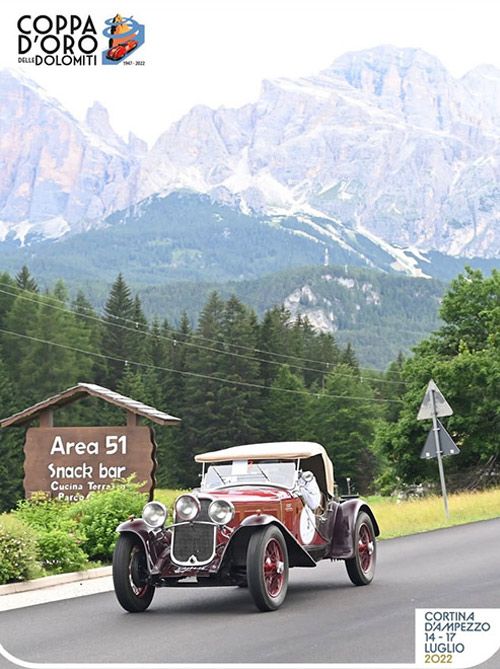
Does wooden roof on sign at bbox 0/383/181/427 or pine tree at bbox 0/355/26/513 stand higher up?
wooden roof on sign at bbox 0/383/181/427

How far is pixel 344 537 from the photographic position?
13.1 metres

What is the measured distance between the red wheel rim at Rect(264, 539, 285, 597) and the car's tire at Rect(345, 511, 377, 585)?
190 cm

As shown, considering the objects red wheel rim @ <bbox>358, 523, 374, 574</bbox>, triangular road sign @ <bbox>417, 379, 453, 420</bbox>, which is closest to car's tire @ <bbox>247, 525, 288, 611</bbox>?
red wheel rim @ <bbox>358, 523, 374, 574</bbox>

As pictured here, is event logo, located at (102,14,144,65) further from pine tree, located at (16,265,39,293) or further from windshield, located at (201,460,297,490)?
windshield, located at (201,460,297,490)

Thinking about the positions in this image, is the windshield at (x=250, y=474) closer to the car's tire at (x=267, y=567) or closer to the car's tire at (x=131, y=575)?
the car's tire at (x=267, y=567)

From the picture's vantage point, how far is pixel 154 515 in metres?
11.7

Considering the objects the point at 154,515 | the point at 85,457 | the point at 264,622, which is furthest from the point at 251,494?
the point at 85,457

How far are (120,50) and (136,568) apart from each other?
70.2m

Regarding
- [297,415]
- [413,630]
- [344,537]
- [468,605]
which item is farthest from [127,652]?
[297,415]

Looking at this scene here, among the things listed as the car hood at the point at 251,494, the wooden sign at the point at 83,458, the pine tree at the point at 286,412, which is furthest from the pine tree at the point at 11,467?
the car hood at the point at 251,494

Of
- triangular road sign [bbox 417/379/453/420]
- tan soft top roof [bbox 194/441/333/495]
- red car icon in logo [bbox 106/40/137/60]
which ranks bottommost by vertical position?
tan soft top roof [bbox 194/441/333/495]

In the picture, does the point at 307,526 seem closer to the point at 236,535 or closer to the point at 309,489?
the point at 309,489

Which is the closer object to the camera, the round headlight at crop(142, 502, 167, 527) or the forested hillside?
the round headlight at crop(142, 502, 167, 527)

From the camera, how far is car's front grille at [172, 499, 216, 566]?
37.1ft
